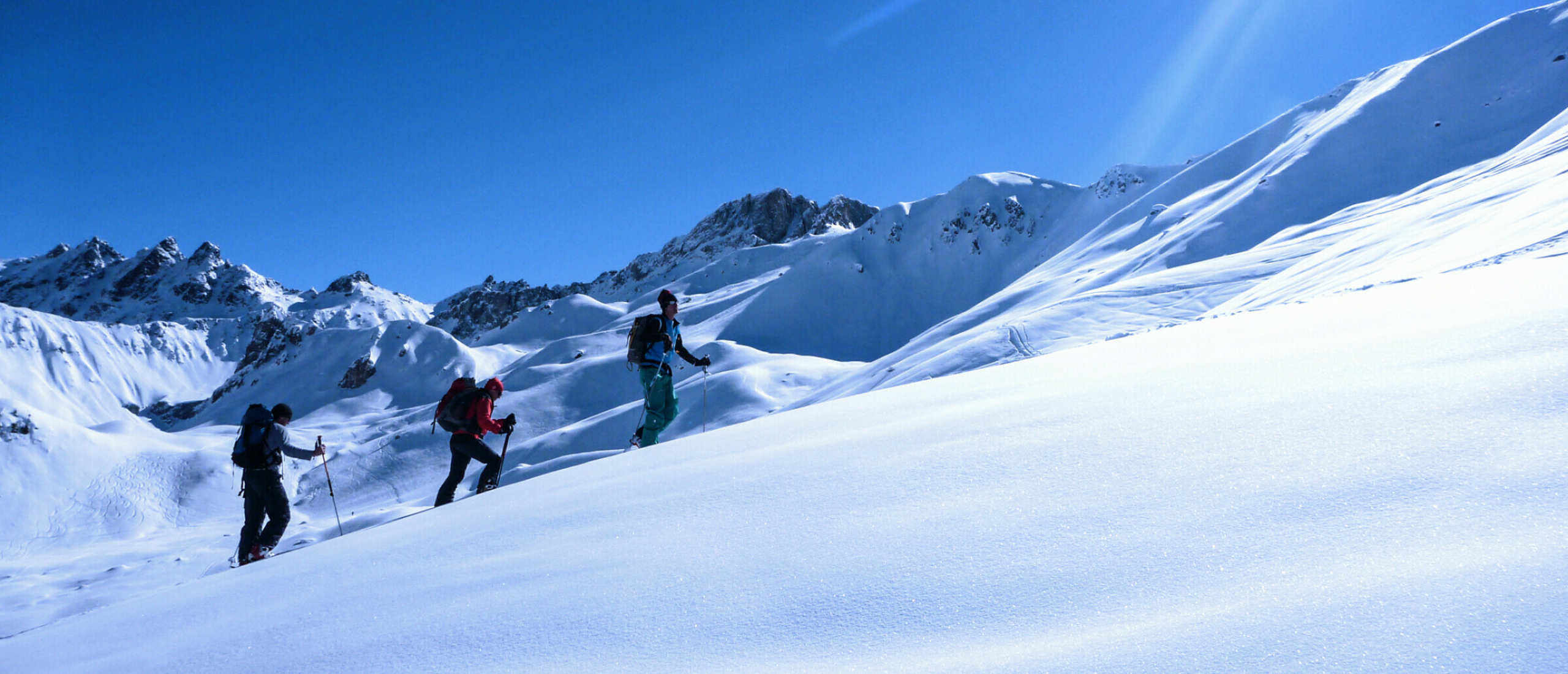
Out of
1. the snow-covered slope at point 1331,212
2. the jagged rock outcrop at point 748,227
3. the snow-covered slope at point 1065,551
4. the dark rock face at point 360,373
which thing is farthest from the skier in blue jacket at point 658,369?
the jagged rock outcrop at point 748,227

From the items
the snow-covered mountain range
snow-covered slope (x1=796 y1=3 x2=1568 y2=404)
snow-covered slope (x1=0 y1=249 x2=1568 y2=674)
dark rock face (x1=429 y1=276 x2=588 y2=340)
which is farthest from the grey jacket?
dark rock face (x1=429 y1=276 x2=588 y2=340)

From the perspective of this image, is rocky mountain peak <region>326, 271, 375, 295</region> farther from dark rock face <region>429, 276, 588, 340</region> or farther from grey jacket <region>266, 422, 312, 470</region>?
grey jacket <region>266, 422, 312, 470</region>

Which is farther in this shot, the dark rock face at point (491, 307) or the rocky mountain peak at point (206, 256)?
the rocky mountain peak at point (206, 256)

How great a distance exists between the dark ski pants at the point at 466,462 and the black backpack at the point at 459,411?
92 mm

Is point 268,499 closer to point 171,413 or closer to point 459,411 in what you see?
point 459,411

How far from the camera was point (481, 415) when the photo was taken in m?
7.14

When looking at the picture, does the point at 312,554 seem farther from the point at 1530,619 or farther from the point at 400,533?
the point at 1530,619

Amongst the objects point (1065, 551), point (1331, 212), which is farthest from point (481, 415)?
point (1331, 212)

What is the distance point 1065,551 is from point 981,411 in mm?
1921

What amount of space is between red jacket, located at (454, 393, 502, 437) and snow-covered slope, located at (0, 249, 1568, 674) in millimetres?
3315

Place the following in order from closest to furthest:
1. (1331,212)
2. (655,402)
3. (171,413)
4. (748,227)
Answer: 1. (655,402)
2. (1331,212)
3. (171,413)
4. (748,227)

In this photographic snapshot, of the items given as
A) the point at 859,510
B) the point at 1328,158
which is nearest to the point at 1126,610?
the point at 859,510

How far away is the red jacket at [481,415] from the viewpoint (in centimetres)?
710

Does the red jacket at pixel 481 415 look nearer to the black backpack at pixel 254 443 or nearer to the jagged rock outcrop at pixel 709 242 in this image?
the black backpack at pixel 254 443
